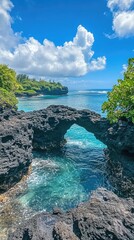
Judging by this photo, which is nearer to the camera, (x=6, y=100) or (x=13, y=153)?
(x=13, y=153)

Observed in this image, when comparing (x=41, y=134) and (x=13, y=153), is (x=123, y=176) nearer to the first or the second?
(x=13, y=153)

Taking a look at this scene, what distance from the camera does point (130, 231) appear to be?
305 inches

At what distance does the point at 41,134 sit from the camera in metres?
28.6

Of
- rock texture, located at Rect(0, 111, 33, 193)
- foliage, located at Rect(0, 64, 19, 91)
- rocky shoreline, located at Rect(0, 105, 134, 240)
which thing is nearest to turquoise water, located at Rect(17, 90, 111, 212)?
rocky shoreline, located at Rect(0, 105, 134, 240)

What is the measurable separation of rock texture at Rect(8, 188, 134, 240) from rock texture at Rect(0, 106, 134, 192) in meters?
8.91

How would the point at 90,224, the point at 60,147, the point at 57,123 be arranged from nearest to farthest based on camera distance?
Result: the point at 90,224, the point at 57,123, the point at 60,147

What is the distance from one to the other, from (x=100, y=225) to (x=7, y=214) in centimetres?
966

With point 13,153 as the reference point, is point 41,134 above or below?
below

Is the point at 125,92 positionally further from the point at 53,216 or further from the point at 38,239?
the point at 38,239

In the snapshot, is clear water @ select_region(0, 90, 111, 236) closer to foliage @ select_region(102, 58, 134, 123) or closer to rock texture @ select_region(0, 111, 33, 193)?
rock texture @ select_region(0, 111, 33, 193)

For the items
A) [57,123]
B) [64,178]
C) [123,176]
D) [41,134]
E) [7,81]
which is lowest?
[64,178]

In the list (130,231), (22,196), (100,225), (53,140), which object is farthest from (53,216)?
(53,140)

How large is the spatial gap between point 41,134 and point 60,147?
4.27m

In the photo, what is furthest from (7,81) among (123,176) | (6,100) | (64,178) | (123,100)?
(123,176)
